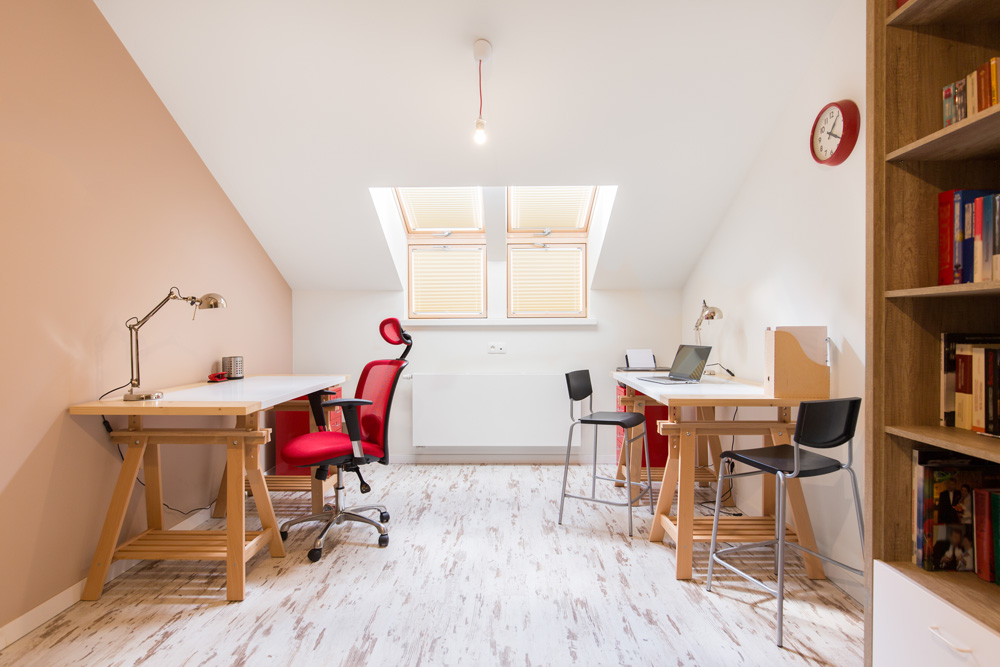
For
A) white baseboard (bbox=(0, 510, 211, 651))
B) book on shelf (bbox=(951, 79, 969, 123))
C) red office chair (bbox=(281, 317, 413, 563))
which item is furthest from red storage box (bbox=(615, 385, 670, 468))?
white baseboard (bbox=(0, 510, 211, 651))

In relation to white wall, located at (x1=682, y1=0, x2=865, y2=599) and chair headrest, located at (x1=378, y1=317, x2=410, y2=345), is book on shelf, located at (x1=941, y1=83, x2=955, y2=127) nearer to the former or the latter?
white wall, located at (x1=682, y1=0, x2=865, y2=599)

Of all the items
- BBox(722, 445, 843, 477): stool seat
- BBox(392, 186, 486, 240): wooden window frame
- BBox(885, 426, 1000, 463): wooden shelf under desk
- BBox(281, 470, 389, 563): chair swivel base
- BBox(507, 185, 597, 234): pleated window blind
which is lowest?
BBox(281, 470, 389, 563): chair swivel base

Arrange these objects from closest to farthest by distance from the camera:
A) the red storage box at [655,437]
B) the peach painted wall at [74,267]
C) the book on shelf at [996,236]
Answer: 1. the book on shelf at [996,236]
2. the peach painted wall at [74,267]
3. the red storage box at [655,437]

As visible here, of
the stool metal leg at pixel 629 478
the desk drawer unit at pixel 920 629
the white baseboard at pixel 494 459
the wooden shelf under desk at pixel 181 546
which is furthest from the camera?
the white baseboard at pixel 494 459

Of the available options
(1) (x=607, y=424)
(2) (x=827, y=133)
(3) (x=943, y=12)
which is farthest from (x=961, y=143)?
(1) (x=607, y=424)

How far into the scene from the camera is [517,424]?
14.7ft

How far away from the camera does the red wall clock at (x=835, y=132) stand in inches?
91.0

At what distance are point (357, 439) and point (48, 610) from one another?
1388mm

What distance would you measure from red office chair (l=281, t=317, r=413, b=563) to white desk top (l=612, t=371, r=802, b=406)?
4.66ft

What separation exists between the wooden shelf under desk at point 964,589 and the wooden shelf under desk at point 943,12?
4.71ft

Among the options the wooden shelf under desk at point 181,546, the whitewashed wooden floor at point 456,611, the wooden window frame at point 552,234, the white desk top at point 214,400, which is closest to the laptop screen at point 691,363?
the whitewashed wooden floor at point 456,611

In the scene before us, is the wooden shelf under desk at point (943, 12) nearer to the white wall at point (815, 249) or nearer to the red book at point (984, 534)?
the white wall at point (815, 249)

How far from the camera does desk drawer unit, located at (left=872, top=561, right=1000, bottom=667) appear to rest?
1.10 metres

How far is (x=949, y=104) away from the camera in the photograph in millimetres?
1314
